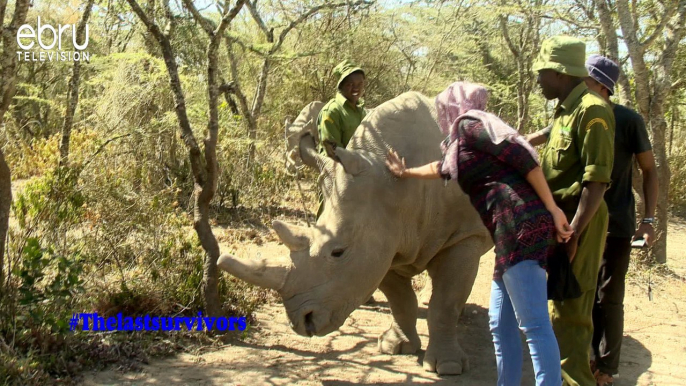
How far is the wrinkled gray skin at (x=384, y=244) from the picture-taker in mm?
3881

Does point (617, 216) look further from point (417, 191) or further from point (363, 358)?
point (363, 358)

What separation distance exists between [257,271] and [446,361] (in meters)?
1.52

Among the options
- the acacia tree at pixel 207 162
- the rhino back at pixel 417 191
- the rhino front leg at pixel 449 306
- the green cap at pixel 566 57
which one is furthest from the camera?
the acacia tree at pixel 207 162

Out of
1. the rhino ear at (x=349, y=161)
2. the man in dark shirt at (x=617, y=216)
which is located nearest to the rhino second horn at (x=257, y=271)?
the rhino ear at (x=349, y=161)

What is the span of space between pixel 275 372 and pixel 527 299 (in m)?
1.90

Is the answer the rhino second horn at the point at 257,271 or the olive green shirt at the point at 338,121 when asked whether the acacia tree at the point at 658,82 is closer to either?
the olive green shirt at the point at 338,121

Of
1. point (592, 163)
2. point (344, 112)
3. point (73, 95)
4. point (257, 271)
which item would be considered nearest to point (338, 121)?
point (344, 112)

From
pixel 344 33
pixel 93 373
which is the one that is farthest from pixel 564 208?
pixel 344 33

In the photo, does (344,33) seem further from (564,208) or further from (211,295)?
(564,208)

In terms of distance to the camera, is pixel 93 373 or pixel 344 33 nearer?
pixel 93 373

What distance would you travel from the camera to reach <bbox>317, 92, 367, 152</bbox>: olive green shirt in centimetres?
554

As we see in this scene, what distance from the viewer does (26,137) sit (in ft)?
45.4

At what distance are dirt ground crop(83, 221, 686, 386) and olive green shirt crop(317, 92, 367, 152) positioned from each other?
1.57 metres

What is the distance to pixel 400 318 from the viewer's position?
500 cm
